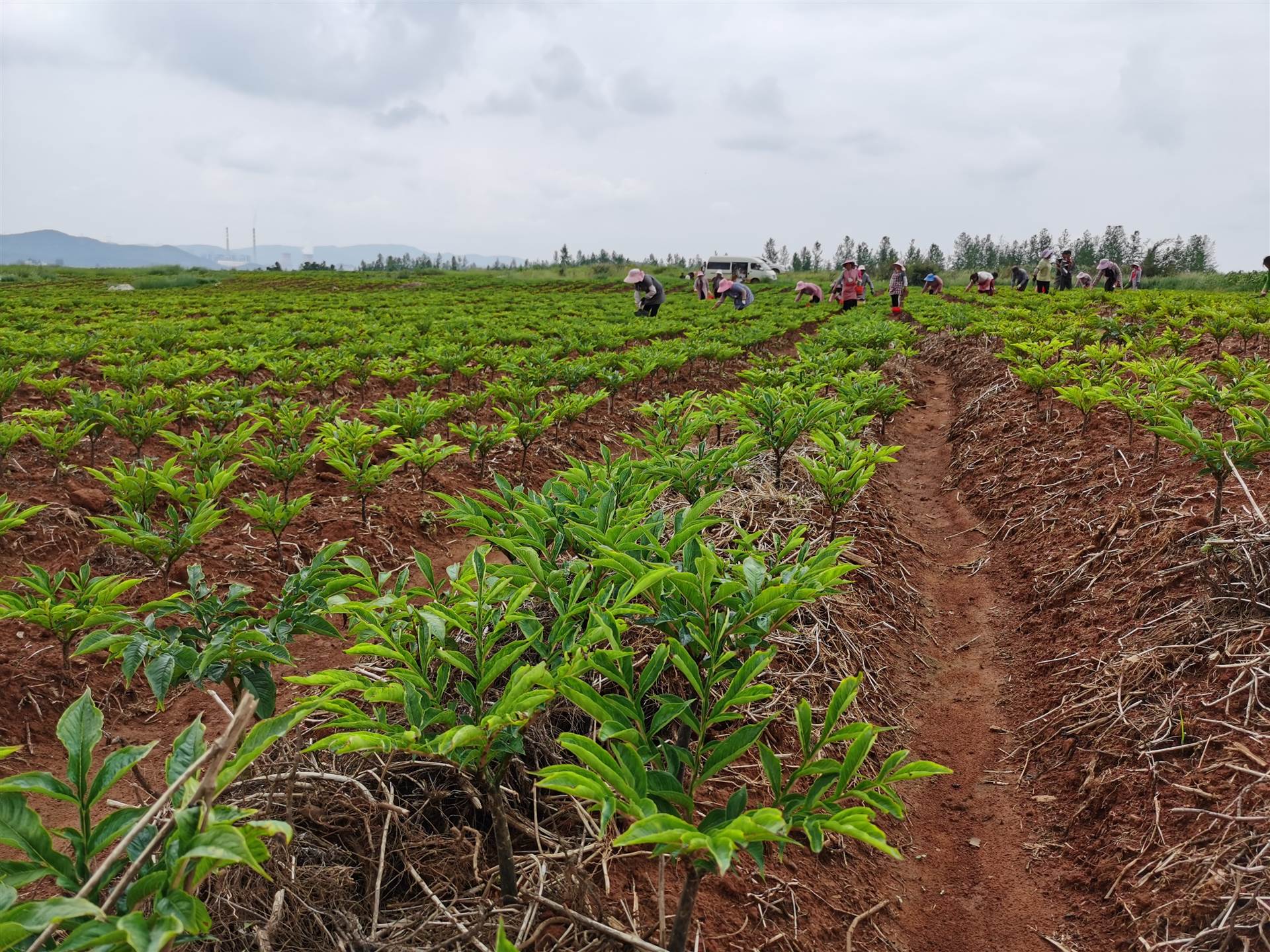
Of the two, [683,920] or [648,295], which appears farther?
[648,295]

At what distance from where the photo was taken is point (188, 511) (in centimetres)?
348

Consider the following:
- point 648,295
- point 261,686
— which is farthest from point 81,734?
point 648,295

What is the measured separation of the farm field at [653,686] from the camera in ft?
5.24

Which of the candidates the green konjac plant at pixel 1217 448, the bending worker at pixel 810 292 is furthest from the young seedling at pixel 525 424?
the bending worker at pixel 810 292

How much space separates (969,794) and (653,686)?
1.51 m

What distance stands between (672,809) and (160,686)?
1.34 m

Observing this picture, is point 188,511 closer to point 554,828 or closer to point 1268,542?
point 554,828

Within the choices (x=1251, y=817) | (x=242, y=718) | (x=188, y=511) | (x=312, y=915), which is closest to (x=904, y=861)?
(x=1251, y=817)

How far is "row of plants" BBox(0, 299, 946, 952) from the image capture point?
1.31 m

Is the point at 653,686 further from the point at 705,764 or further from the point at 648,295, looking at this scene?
the point at 648,295

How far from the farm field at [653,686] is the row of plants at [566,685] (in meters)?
0.01

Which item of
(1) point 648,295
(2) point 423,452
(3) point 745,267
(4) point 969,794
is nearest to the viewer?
(4) point 969,794

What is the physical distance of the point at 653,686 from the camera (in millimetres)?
2855

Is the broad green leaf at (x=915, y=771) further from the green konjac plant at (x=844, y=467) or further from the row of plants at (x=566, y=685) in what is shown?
the green konjac plant at (x=844, y=467)
